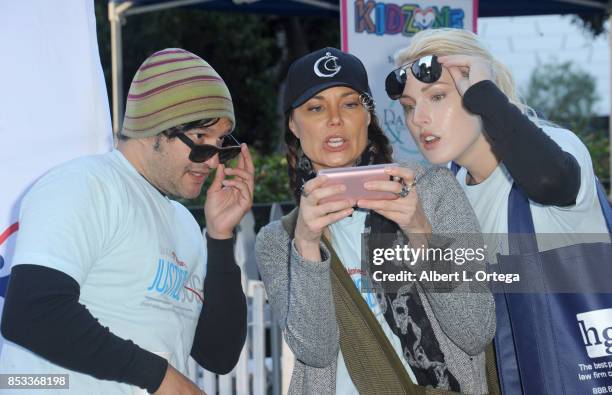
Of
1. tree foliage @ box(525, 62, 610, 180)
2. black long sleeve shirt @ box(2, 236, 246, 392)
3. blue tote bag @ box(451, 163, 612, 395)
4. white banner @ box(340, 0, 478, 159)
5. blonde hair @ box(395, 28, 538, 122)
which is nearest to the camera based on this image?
black long sleeve shirt @ box(2, 236, 246, 392)

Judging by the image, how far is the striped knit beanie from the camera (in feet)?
8.08

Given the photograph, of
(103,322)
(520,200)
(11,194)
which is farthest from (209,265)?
(520,200)

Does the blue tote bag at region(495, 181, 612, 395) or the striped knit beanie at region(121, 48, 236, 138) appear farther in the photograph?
the striped knit beanie at region(121, 48, 236, 138)

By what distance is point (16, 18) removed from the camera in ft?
8.96

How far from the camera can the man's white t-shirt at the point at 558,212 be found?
215cm

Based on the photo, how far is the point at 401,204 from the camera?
2180 millimetres

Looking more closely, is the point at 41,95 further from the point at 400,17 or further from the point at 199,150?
the point at 400,17

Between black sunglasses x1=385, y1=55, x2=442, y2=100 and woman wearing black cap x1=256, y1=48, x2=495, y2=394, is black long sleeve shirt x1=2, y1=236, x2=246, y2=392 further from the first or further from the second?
black sunglasses x1=385, y1=55, x2=442, y2=100

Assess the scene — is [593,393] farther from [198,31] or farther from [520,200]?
[198,31]

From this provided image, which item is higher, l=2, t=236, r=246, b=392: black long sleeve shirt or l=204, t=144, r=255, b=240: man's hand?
l=204, t=144, r=255, b=240: man's hand

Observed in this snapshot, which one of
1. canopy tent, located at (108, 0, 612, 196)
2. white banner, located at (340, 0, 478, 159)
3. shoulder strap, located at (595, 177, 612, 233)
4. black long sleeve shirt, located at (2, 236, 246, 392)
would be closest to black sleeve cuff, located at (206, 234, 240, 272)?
black long sleeve shirt, located at (2, 236, 246, 392)

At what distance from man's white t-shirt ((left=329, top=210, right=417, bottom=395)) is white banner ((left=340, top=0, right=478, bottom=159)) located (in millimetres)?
2131

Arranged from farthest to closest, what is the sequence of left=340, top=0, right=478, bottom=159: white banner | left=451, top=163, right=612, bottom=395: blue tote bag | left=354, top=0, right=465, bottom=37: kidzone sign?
left=354, top=0, right=465, bottom=37: kidzone sign < left=340, top=0, right=478, bottom=159: white banner < left=451, top=163, right=612, bottom=395: blue tote bag

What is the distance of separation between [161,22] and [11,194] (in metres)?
14.2
